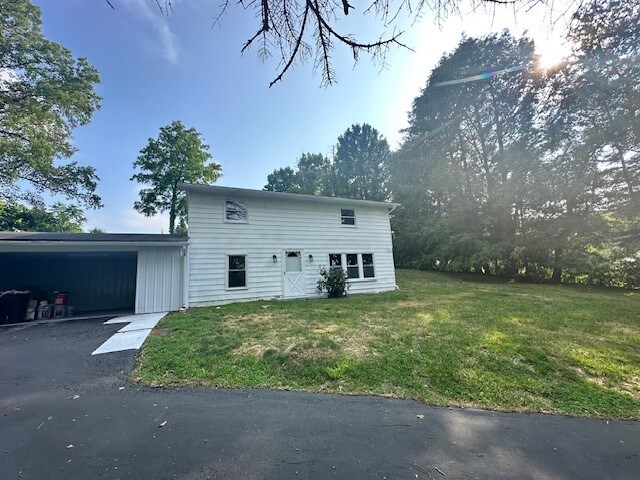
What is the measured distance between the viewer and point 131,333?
6254mm

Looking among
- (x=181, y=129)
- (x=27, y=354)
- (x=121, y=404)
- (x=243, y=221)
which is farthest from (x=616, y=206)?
(x=181, y=129)

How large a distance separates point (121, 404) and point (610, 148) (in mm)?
22633

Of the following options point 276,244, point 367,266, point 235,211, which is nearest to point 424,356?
point 276,244

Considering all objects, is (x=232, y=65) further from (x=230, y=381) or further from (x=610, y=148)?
(x=610, y=148)

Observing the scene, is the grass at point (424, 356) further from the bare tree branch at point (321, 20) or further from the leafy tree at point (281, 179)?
the leafy tree at point (281, 179)

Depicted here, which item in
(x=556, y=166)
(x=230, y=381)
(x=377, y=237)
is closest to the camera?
(x=230, y=381)

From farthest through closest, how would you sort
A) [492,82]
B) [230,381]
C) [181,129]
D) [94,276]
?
[181,129] → [492,82] → [94,276] → [230,381]

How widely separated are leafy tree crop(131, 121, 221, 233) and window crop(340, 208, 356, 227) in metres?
15.3

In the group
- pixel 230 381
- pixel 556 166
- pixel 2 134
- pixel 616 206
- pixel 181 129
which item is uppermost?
pixel 181 129

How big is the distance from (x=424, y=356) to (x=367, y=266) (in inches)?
336

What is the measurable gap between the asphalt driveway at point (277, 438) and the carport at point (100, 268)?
17.7ft

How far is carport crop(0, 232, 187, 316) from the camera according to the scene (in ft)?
27.0

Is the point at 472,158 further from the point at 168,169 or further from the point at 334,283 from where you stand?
the point at 168,169

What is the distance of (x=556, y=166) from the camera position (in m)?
16.1
